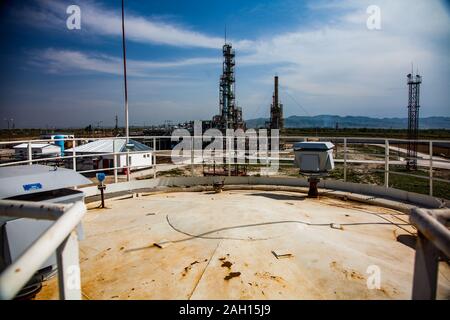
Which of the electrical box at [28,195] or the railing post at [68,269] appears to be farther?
the electrical box at [28,195]

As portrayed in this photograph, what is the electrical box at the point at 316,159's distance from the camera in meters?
5.72

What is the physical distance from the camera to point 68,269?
1.20 meters

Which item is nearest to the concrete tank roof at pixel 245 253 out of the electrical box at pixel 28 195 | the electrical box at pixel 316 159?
the electrical box at pixel 28 195

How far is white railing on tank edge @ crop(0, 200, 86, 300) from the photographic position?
2.75 feet

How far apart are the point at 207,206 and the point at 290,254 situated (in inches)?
79.7

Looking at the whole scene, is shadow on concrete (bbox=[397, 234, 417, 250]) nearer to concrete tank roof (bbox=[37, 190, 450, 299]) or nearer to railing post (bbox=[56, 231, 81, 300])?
concrete tank roof (bbox=[37, 190, 450, 299])

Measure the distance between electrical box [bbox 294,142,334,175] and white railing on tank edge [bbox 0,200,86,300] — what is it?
4.99 metres

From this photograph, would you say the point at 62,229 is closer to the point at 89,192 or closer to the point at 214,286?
the point at 214,286

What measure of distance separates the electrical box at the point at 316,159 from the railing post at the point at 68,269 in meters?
5.04

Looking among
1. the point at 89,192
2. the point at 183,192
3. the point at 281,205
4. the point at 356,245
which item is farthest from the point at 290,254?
the point at 89,192

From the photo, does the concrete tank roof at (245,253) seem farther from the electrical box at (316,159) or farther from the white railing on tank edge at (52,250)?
the white railing on tank edge at (52,250)

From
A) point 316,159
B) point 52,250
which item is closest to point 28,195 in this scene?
point 52,250

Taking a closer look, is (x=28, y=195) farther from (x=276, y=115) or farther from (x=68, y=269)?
(x=276, y=115)

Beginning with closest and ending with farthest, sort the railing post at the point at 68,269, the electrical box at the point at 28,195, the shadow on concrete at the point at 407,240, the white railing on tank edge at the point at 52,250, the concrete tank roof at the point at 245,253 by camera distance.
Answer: the white railing on tank edge at the point at 52,250 < the railing post at the point at 68,269 < the electrical box at the point at 28,195 < the concrete tank roof at the point at 245,253 < the shadow on concrete at the point at 407,240
